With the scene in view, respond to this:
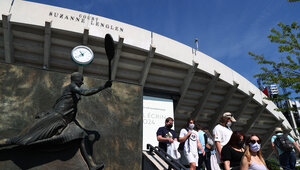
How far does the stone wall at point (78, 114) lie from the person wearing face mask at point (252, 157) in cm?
199

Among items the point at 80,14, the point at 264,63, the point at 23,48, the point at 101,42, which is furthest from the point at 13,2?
the point at 264,63

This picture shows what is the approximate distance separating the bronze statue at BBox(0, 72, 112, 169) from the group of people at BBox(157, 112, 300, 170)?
2.44 m

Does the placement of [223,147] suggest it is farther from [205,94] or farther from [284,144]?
[205,94]

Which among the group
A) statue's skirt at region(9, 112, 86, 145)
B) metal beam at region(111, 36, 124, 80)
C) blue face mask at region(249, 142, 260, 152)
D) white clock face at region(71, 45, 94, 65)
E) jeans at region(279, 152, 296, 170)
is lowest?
jeans at region(279, 152, 296, 170)

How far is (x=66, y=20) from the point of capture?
10539 mm

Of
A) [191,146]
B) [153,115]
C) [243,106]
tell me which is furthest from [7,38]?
[243,106]

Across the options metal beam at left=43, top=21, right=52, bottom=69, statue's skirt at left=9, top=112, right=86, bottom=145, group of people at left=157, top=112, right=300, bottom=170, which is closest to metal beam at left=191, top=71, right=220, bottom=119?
group of people at left=157, top=112, right=300, bottom=170

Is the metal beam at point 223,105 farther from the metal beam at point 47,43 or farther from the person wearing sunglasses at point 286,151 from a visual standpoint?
the metal beam at point 47,43

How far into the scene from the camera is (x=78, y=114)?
451 cm

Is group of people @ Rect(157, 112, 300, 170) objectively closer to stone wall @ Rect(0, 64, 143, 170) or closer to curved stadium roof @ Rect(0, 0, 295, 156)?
stone wall @ Rect(0, 64, 143, 170)

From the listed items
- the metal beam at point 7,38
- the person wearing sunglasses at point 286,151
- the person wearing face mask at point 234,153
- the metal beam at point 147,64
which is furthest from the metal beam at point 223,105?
the metal beam at point 7,38

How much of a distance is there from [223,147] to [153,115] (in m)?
8.63

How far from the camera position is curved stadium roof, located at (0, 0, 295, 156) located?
10422 mm

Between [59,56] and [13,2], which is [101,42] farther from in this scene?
[13,2]
